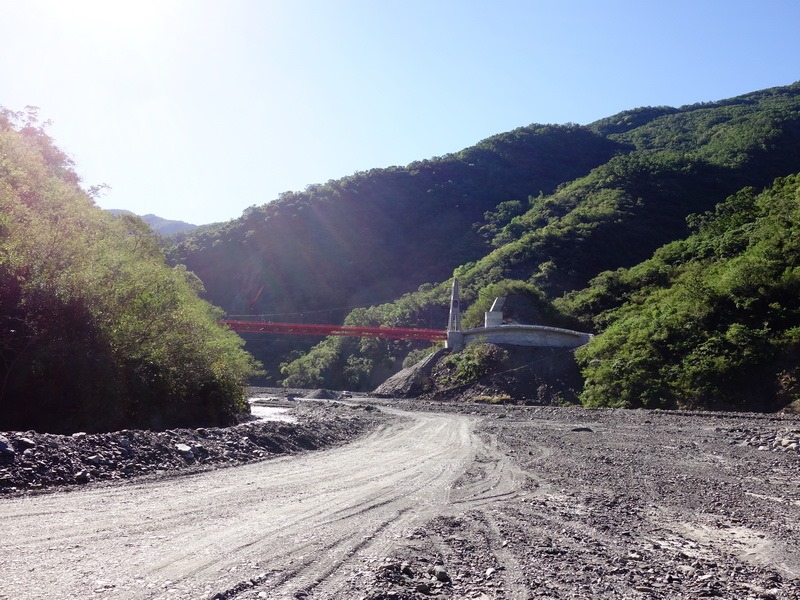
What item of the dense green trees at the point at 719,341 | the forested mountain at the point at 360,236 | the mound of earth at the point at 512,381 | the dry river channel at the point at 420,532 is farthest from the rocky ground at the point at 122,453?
the forested mountain at the point at 360,236

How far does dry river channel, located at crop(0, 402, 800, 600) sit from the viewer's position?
15.4 ft

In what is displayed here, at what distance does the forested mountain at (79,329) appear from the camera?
1340cm

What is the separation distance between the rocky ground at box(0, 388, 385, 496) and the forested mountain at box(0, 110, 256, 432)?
2872mm

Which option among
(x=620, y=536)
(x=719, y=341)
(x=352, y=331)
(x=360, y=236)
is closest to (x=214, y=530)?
(x=620, y=536)

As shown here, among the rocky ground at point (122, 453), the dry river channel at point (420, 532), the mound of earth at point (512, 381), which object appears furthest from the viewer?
the mound of earth at point (512, 381)

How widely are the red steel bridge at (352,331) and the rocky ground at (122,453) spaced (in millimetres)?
33906

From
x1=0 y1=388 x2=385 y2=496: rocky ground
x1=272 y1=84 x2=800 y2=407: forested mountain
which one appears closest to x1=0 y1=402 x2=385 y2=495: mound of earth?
x1=0 y1=388 x2=385 y2=496: rocky ground

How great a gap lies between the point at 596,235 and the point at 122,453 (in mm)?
63234

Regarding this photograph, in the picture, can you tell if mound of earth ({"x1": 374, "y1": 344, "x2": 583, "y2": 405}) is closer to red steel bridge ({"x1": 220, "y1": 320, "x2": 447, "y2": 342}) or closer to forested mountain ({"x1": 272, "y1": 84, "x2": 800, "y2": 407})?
forested mountain ({"x1": 272, "y1": 84, "x2": 800, "y2": 407})

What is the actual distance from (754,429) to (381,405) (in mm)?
23175

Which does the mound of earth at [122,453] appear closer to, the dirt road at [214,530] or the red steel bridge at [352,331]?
the dirt road at [214,530]

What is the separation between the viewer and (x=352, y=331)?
180 ft

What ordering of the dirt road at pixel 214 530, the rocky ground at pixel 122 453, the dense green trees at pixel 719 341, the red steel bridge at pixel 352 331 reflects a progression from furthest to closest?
the red steel bridge at pixel 352 331 → the dense green trees at pixel 719 341 → the rocky ground at pixel 122 453 → the dirt road at pixel 214 530

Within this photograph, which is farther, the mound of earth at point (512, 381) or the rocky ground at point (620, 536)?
the mound of earth at point (512, 381)
